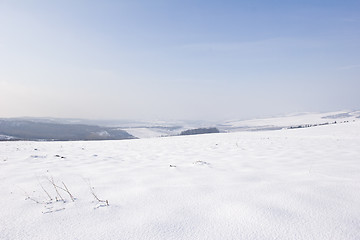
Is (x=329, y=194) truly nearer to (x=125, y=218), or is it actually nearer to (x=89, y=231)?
(x=125, y=218)

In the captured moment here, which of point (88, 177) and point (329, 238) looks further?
point (88, 177)

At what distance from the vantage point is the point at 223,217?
201 centimetres

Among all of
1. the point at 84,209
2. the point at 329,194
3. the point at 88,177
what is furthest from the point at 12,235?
the point at 329,194

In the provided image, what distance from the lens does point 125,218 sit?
2.06m

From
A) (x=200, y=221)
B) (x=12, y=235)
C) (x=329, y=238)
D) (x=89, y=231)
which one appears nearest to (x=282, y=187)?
(x=329, y=238)

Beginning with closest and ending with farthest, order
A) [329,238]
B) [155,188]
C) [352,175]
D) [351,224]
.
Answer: [329,238], [351,224], [155,188], [352,175]

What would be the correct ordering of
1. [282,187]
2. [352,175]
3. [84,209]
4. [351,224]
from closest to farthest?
[351,224] < [84,209] < [282,187] < [352,175]

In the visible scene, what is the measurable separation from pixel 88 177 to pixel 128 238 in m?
2.67

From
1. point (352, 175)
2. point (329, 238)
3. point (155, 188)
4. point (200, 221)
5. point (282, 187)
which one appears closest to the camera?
point (329, 238)

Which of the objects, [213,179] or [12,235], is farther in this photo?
[213,179]

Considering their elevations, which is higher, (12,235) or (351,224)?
(351,224)

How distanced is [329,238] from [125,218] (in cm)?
178

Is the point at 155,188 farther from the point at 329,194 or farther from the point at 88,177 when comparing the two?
the point at 329,194

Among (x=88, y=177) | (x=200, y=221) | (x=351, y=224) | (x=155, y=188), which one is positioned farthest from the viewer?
(x=88, y=177)
